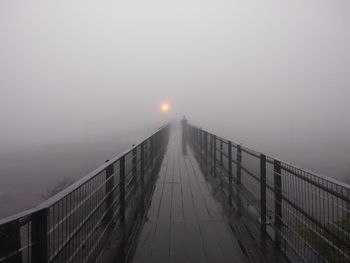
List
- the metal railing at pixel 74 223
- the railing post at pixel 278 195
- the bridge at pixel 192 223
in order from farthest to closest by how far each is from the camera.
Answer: the railing post at pixel 278 195, the bridge at pixel 192 223, the metal railing at pixel 74 223

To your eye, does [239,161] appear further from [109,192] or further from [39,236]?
[39,236]

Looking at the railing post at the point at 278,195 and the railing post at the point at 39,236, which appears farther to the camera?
the railing post at the point at 278,195

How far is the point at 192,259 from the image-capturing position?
3.86 meters

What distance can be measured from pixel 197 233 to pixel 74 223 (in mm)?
2164

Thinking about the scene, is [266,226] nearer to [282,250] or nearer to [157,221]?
[282,250]

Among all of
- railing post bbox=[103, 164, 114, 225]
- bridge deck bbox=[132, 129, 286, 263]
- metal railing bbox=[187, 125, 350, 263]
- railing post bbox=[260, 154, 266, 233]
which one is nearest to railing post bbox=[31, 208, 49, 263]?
bridge deck bbox=[132, 129, 286, 263]

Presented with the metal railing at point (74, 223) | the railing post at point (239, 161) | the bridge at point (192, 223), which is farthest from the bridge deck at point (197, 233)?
the railing post at point (239, 161)

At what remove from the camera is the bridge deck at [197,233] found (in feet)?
13.0

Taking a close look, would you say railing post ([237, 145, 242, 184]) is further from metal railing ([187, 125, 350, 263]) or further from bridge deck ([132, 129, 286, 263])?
bridge deck ([132, 129, 286, 263])

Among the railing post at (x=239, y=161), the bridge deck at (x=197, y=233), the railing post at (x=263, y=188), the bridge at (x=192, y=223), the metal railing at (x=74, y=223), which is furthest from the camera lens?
the railing post at (x=239, y=161)

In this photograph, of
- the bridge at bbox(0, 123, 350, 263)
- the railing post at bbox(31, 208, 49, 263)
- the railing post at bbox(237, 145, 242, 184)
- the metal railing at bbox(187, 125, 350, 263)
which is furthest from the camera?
the railing post at bbox(237, 145, 242, 184)

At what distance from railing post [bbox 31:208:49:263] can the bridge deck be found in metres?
1.72

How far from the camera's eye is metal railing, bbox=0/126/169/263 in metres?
2.02

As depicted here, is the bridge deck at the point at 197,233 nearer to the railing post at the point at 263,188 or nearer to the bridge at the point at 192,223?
the bridge at the point at 192,223
